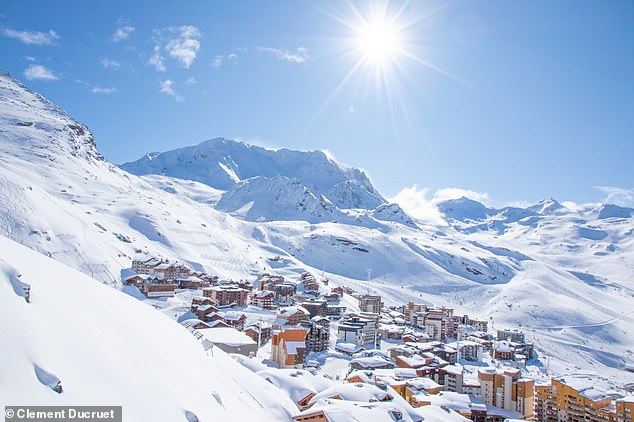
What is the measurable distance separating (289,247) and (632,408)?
121 metres

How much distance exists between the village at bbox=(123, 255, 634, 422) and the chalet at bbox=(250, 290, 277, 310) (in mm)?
185

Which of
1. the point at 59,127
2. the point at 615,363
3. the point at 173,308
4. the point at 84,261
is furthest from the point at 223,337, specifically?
the point at 59,127

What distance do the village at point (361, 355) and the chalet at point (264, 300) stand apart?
0.18 m

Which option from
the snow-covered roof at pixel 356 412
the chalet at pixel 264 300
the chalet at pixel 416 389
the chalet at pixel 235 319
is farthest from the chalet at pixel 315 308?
the snow-covered roof at pixel 356 412

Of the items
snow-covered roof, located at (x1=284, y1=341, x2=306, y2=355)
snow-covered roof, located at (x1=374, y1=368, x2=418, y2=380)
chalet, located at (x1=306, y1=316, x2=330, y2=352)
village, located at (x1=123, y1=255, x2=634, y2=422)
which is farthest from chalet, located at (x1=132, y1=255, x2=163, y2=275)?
snow-covered roof, located at (x1=374, y1=368, x2=418, y2=380)

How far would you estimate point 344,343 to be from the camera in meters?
61.3

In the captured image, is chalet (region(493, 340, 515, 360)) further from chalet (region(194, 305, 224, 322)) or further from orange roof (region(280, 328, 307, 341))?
chalet (region(194, 305, 224, 322))

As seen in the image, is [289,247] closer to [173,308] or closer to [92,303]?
[173,308]

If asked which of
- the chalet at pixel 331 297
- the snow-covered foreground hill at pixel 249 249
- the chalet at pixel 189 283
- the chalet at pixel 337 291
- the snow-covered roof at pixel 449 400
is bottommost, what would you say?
the snow-covered roof at pixel 449 400

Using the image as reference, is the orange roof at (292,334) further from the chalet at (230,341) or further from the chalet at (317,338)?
the chalet at (317,338)

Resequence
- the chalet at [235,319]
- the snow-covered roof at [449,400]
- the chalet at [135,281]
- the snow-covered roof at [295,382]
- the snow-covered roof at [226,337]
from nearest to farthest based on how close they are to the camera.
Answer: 1. the snow-covered roof at [295,382]
2. the snow-covered roof at [449,400]
3. the snow-covered roof at [226,337]
4. the chalet at [235,319]
5. the chalet at [135,281]

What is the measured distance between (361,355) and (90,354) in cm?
4960

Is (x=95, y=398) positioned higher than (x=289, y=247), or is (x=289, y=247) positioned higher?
(x=289, y=247)

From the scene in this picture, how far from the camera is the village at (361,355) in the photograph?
34.2 meters
